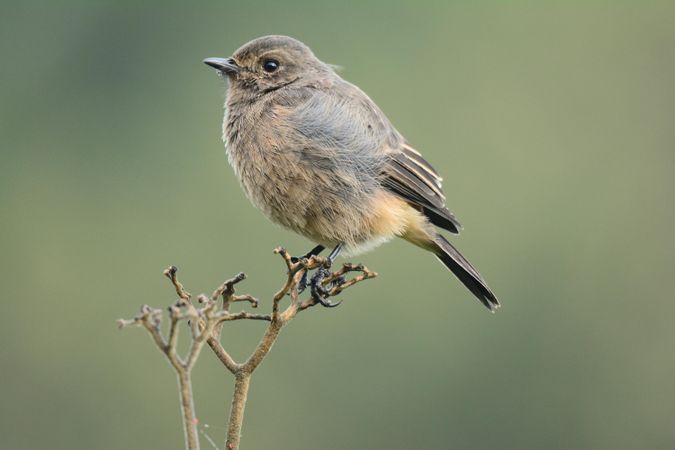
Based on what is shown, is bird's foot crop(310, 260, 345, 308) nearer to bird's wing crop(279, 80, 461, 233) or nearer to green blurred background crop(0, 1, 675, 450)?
bird's wing crop(279, 80, 461, 233)

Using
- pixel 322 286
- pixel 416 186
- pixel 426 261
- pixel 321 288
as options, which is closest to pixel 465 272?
pixel 416 186

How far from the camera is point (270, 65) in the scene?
6176 mm

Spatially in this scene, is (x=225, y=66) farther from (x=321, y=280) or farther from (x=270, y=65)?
(x=321, y=280)

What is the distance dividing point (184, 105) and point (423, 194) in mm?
14525

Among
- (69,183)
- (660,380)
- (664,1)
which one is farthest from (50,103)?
(660,380)

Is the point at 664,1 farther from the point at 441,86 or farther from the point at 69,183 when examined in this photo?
the point at 69,183

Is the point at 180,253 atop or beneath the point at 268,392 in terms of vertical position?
atop

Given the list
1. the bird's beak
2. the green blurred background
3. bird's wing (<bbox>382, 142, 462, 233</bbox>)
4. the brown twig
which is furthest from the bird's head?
the green blurred background

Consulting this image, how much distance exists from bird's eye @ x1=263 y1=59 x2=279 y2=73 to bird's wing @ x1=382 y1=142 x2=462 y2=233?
2.91 ft

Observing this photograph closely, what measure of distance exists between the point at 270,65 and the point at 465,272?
174 cm

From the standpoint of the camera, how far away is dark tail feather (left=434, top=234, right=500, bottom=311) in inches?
243

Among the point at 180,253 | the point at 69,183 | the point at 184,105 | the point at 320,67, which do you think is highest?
the point at 184,105

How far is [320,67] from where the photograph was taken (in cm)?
639

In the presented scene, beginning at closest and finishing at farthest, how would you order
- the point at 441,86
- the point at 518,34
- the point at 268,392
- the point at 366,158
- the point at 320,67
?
the point at 366,158 → the point at 320,67 → the point at 268,392 → the point at 441,86 → the point at 518,34
